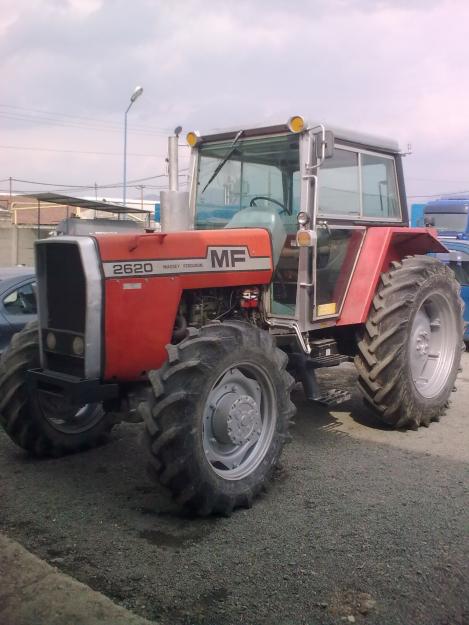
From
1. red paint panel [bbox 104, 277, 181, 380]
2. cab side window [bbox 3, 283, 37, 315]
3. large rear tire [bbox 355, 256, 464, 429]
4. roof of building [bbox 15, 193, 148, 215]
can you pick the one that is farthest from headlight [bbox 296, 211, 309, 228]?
roof of building [bbox 15, 193, 148, 215]

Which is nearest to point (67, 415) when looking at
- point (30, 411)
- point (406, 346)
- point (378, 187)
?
point (30, 411)

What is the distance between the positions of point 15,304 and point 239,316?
9.78ft

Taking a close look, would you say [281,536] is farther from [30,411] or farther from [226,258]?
[30,411]

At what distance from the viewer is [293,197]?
214 inches

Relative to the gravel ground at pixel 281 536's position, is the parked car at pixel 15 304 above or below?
above

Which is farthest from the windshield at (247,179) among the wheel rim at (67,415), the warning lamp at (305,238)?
the wheel rim at (67,415)

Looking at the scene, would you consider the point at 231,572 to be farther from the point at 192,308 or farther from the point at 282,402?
the point at 192,308

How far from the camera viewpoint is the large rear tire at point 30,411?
477 cm

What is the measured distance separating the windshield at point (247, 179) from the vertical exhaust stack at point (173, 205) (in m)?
0.70

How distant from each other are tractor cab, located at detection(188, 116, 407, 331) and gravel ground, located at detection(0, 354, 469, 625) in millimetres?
1365

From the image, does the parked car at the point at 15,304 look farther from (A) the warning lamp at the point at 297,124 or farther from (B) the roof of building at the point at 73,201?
(B) the roof of building at the point at 73,201

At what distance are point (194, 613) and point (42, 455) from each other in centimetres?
244

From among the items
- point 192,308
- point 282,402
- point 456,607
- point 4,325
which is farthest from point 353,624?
point 4,325

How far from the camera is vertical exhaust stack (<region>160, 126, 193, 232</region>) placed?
495cm
